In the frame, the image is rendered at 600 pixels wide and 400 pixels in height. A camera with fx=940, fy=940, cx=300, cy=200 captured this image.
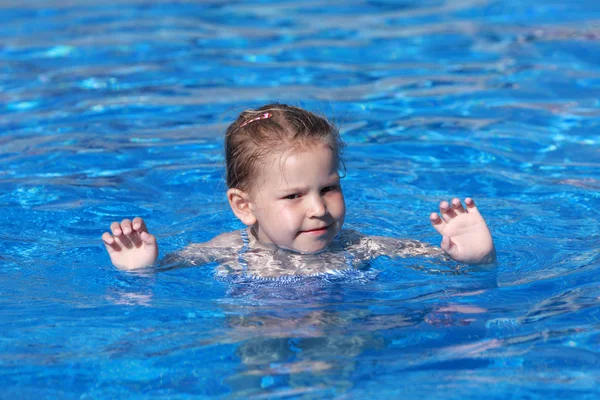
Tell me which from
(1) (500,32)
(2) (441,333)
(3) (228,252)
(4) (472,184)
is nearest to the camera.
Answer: (2) (441,333)

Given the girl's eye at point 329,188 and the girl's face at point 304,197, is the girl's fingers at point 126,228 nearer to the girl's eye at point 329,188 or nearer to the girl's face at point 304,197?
the girl's face at point 304,197

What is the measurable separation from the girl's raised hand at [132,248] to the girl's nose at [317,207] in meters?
0.75

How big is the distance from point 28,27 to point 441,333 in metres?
8.12

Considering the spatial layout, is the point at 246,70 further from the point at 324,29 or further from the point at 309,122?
the point at 309,122

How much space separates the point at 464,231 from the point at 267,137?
97 cm

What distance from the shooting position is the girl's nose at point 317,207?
404 cm

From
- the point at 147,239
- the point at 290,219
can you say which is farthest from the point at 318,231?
the point at 147,239

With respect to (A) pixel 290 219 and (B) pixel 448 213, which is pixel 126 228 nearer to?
(A) pixel 290 219

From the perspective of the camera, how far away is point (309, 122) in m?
4.20

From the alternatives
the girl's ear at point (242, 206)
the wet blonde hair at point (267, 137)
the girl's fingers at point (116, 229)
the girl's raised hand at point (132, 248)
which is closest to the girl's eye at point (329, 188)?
the wet blonde hair at point (267, 137)

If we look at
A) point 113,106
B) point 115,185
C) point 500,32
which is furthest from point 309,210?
point 500,32

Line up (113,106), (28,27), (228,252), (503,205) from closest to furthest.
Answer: (228,252)
(503,205)
(113,106)
(28,27)

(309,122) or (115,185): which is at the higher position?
(309,122)

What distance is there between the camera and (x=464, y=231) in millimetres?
4176
